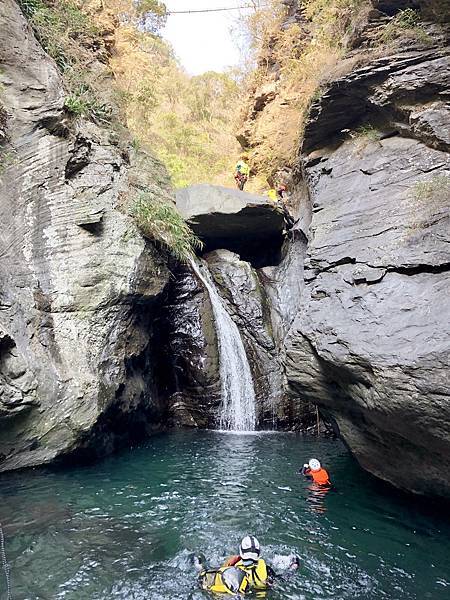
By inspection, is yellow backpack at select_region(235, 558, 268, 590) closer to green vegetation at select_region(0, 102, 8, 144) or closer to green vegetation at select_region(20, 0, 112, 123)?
green vegetation at select_region(0, 102, 8, 144)

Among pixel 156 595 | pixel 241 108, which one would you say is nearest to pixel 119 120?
pixel 241 108

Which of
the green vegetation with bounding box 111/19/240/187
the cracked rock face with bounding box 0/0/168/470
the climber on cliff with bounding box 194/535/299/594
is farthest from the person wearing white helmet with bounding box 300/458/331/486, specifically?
the green vegetation with bounding box 111/19/240/187

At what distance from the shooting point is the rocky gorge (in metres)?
6.59

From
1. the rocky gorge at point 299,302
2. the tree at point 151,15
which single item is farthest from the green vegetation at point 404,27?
the tree at point 151,15

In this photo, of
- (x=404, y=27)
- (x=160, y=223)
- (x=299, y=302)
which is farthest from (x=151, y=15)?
(x=299, y=302)

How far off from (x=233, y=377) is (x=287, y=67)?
42.5 feet

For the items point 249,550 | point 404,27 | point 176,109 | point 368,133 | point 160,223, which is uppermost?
point 176,109

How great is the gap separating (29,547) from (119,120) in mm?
11804

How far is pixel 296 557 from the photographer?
17.9 ft

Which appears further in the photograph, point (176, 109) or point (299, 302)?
point (176, 109)

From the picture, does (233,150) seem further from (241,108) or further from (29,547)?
(29,547)

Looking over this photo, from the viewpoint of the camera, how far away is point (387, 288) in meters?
7.02

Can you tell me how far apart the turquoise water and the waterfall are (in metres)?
2.77

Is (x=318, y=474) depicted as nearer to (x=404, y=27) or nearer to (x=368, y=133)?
(x=368, y=133)
